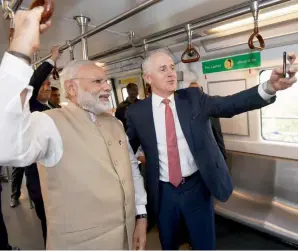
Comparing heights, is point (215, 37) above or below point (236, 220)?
above

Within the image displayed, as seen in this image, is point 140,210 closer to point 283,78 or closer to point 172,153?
point 172,153

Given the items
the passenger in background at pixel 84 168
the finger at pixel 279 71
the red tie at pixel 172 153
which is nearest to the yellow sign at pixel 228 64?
the red tie at pixel 172 153

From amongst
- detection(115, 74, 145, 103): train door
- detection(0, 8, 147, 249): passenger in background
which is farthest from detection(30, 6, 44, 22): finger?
detection(115, 74, 145, 103): train door

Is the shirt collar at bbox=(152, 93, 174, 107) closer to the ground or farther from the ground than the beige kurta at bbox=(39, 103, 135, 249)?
farther from the ground

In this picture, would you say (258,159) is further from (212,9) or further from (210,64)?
(212,9)

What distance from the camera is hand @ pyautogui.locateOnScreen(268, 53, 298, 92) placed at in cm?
107

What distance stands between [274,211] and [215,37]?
2.46 m

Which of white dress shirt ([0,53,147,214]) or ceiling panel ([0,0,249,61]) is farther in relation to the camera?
ceiling panel ([0,0,249,61])

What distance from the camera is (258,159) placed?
3328 mm

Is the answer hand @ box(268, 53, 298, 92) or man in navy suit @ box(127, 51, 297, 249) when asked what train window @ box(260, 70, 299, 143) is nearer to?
man in navy suit @ box(127, 51, 297, 249)

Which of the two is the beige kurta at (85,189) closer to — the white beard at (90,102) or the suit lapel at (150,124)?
the white beard at (90,102)

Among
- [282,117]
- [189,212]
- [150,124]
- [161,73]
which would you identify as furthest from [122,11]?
[282,117]

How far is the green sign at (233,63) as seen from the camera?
9.94ft

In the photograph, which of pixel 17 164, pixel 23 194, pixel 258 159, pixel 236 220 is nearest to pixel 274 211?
pixel 236 220
